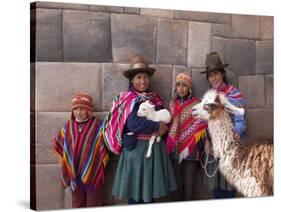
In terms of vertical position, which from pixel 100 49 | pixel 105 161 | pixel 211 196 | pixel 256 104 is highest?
pixel 100 49

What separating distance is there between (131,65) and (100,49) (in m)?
0.31

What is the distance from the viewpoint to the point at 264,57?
568 cm

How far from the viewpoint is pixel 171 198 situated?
524 cm

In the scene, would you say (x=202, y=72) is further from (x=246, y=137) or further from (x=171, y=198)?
(x=171, y=198)

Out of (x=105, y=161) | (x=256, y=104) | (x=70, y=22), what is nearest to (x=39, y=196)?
(x=105, y=161)

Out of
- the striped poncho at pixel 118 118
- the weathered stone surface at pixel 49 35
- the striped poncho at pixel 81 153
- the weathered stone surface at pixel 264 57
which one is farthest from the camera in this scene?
the weathered stone surface at pixel 264 57

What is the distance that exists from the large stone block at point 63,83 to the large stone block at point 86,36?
0.08 m

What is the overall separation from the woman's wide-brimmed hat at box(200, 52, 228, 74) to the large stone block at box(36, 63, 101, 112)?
1051 mm

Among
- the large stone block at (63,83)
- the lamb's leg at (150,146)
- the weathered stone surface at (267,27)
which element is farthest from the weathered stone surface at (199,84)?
the large stone block at (63,83)

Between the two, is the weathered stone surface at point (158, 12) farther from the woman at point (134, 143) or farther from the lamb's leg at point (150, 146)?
the lamb's leg at point (150, 146)

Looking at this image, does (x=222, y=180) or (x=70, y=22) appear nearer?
(x=70, y=22)

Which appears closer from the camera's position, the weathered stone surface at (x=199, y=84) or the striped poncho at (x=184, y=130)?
the striped poncho at (x=184, y=130)

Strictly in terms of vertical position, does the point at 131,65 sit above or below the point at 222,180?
above

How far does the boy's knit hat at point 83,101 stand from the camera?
4.85 m
